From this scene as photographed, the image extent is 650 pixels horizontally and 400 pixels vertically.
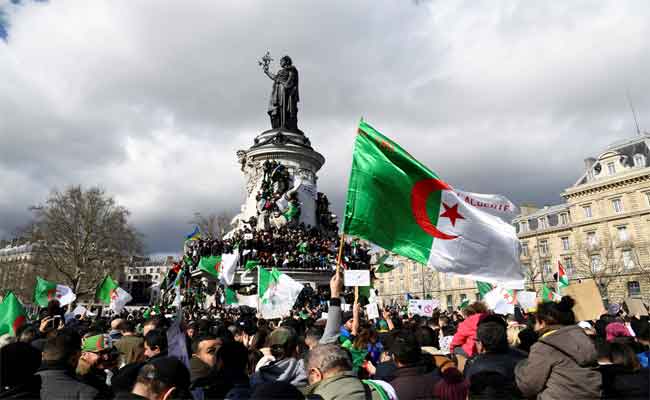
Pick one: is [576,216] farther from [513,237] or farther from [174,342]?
[174,342]

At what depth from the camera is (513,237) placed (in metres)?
5.88

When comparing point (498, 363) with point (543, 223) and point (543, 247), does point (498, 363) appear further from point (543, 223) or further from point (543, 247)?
point (543, 223)

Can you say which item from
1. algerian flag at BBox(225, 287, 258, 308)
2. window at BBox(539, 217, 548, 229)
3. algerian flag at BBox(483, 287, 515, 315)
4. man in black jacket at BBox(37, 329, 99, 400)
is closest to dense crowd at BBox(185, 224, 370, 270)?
algerian flag at BBox(225, 287, 258, 308)

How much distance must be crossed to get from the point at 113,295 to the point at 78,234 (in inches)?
1264

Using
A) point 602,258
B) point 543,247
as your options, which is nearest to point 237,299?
point 602,258

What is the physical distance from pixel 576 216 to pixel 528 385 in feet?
186

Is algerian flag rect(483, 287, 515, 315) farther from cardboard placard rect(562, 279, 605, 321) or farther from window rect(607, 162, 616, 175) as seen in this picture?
window rect(607, 162, 616, 175)

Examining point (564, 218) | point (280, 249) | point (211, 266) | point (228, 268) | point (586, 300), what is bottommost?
point (586, 300)

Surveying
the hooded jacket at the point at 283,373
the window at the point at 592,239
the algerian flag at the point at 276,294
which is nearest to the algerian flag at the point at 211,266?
the algerian flag at the point at 276,294

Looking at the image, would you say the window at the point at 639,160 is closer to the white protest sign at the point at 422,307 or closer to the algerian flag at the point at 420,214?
Result: the white protest sign at the point at 422,307

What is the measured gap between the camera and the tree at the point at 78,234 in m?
40.1

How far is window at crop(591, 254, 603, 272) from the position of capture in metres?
48.3

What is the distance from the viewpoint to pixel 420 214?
20.0 feet

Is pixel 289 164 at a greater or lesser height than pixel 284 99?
lesser
